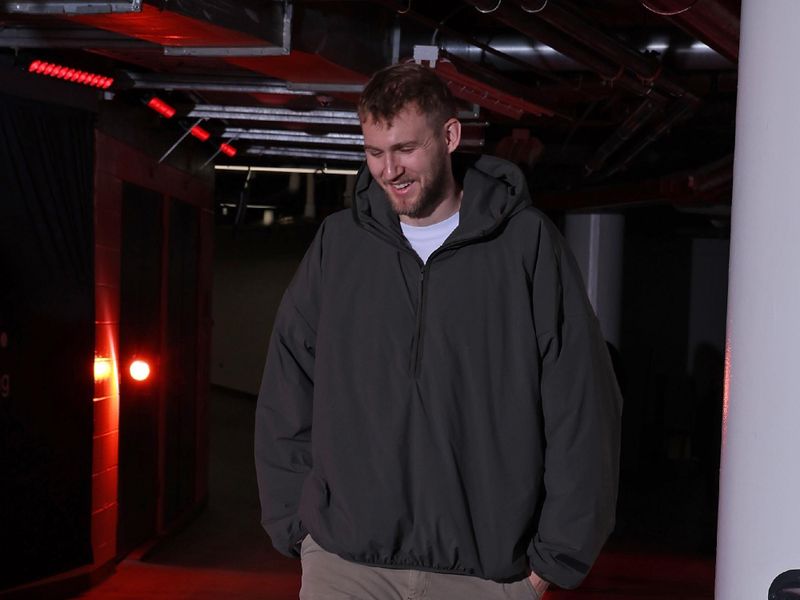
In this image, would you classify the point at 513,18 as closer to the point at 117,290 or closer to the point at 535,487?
the point at 535,487

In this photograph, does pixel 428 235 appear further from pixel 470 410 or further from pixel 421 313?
pixel 470 410

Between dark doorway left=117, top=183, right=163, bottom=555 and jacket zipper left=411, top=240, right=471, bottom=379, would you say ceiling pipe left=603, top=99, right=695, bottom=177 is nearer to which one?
dark doorway left=117, top=183, right=163, bottom=555

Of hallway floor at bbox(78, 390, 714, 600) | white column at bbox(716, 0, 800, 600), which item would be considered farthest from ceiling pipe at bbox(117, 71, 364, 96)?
white column at bbox(716, 0, 800, 600)

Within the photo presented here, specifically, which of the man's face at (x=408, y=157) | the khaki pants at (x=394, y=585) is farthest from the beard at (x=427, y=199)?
the khaki pants at (x=394, y=585)

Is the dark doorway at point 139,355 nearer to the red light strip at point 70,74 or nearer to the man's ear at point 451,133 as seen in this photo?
the red light strip at point 70,74

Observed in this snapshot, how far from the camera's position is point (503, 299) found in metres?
1.81

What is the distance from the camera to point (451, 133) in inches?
74.1

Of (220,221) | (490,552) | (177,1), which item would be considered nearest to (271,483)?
(490,552)

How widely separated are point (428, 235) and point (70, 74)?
3.60 meters

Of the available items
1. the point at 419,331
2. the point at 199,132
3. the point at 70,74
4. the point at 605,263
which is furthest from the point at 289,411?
the point at 605,263

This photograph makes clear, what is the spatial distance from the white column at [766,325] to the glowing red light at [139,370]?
5.29 meters

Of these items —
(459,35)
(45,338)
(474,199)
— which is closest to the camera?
(474,199)

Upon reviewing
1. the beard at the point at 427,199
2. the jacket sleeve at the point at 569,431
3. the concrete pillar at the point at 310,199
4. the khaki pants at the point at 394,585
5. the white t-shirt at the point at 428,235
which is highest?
the concrete pillar at the point at 310,199

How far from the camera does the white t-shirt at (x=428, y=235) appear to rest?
189 centimetres
